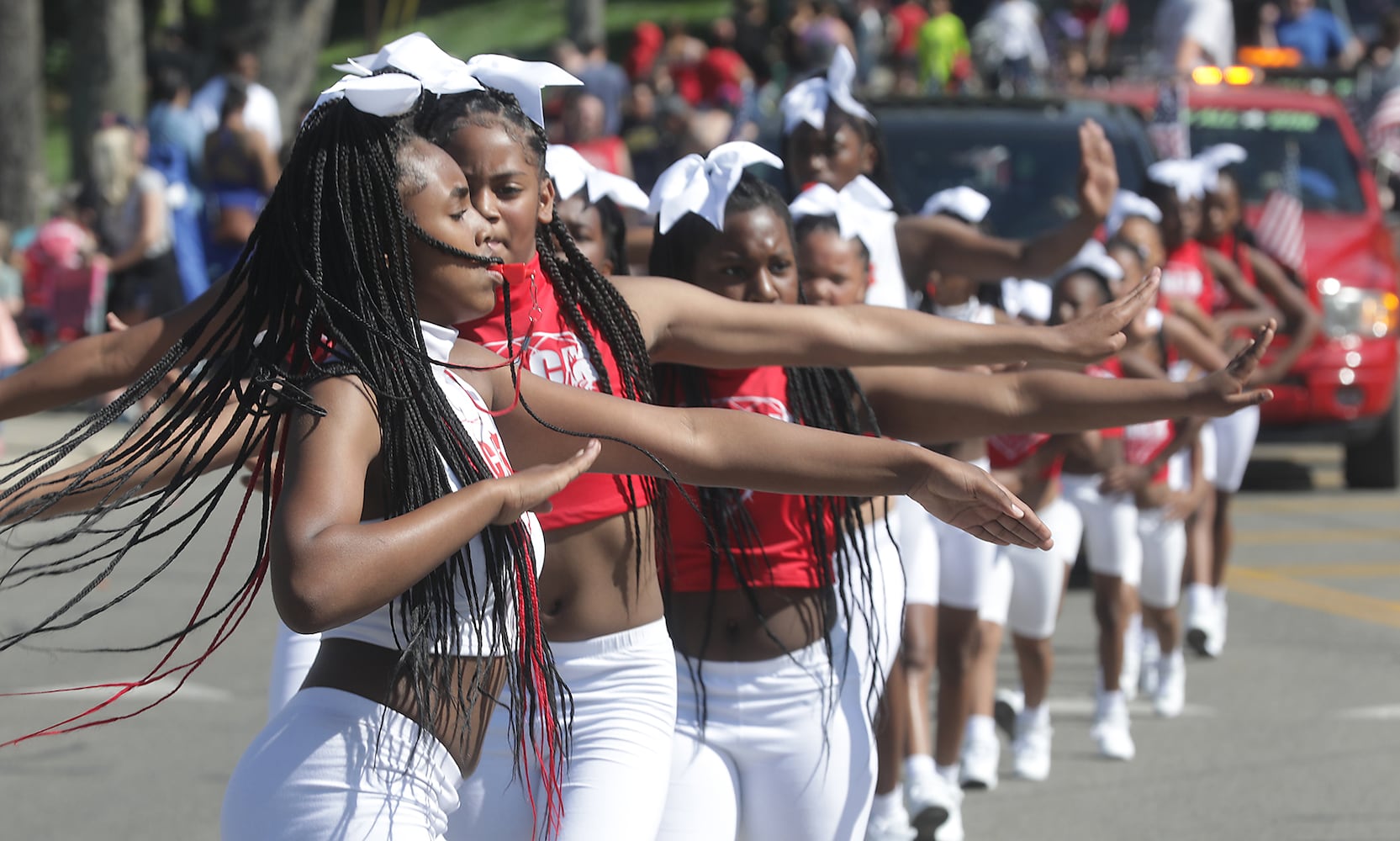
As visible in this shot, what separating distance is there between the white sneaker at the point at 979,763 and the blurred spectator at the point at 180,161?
924 cm

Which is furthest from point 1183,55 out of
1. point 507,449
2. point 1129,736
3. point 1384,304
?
point 507,449

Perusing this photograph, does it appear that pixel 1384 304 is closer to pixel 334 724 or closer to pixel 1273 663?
pixel 1273 663

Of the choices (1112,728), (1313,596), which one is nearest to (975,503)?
(1112,728)

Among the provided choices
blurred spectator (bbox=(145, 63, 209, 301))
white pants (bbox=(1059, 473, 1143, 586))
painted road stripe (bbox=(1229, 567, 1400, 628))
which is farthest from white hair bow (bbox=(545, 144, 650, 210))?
blurred spectator (bbox=(145, 63, 209, 301))

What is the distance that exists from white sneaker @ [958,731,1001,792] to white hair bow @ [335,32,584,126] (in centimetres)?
323

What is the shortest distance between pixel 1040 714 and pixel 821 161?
77.2 inches

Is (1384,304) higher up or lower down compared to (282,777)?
lower down

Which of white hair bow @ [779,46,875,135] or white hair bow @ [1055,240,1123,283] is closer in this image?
white hair bow @ [779,46,875,135]

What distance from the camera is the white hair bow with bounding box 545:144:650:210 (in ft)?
15.3

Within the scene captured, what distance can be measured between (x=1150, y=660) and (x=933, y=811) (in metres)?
2.27

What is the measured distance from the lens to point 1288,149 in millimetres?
11578

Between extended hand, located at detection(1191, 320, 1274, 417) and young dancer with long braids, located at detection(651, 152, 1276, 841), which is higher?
extended hand, located at detection(1191, 320, 1274, 417)

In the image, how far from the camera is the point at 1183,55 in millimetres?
13750

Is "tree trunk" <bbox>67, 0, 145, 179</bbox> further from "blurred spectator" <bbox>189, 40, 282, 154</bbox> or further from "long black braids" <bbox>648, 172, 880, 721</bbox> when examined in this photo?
"long black braids" <bbox>648, 172, 880, 721</bbox>
